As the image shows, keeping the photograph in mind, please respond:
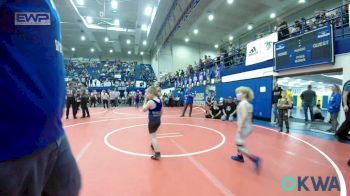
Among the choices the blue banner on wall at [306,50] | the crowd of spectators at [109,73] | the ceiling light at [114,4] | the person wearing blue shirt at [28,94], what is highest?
the ceiling light at [114,4]

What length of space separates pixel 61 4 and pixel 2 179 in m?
21.6

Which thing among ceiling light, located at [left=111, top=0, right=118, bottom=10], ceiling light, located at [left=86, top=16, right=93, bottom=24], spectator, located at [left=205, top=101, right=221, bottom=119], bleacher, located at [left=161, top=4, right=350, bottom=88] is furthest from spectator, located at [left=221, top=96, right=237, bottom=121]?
ceiling light, located at [left=86, top=16, right=93, bottom=24]

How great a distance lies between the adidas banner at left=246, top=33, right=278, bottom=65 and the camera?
10498 mm

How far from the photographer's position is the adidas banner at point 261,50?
1050cm

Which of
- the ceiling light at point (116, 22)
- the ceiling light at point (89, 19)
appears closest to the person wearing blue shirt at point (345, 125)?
the ceiling light at point (116, 22)

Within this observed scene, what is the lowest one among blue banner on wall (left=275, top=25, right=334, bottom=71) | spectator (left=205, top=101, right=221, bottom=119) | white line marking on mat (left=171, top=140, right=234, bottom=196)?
white line marking on mat (left=171, top=140, right=234, bottom=196)

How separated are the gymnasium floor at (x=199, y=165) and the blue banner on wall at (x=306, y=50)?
3359 mm

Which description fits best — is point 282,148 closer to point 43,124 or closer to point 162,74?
point 43,124

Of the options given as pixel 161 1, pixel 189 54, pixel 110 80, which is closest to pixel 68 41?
pixel 110 80

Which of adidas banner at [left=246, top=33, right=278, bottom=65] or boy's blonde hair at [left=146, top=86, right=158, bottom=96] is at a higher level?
adidas banner at [left=246, top=33, right=278, bottom=65]

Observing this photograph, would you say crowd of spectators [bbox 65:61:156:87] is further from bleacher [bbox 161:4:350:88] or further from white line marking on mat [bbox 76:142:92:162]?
white line marking on mat [bbox 76:142:92:162]

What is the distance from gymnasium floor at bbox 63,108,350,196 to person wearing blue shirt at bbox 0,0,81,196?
247cm

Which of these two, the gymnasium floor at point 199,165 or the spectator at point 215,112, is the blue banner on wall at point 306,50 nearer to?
the gymnasium floor at point 199,165

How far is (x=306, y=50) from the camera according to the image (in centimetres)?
841
